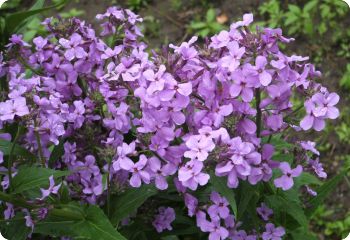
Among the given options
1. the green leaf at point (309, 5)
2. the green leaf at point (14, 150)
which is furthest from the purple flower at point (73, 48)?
the green leaf at point (309, 5)

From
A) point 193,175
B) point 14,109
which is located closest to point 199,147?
A: point 193,175

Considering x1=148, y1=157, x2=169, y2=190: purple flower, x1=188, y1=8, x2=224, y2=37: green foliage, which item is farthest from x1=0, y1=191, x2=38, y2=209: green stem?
x1=188, y1=8, x2=224, y2=37: green foliage

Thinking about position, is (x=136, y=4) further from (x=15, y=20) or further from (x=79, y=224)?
(x=79, y=224)

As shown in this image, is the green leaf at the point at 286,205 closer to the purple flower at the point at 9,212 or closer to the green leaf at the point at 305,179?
the green leaf at the point at 305,179

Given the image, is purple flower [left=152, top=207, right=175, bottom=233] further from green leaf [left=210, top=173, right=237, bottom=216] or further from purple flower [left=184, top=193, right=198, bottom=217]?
green leaf [left=210, top=173, right=237, bottom=216]

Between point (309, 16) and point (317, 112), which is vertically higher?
point (317, 112)

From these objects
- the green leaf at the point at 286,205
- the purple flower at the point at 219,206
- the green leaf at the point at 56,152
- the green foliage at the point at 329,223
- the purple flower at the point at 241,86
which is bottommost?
the green foliage at the point at 329,223
